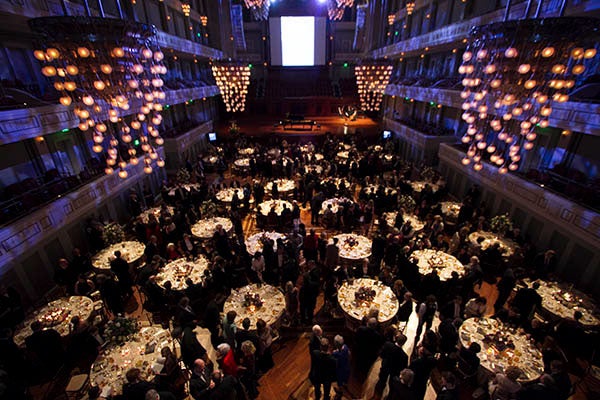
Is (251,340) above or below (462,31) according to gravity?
below

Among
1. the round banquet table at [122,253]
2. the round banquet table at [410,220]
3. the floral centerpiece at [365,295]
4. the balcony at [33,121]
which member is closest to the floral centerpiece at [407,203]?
the round banquet table at [410,220]

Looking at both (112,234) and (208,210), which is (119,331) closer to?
(112,234)

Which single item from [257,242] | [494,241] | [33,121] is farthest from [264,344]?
[33,121]

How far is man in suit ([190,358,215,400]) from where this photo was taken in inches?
198

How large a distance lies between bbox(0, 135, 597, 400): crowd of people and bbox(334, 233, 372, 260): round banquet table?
1.11 ft

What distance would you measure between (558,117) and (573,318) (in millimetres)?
6556

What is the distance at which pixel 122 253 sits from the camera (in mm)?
9633

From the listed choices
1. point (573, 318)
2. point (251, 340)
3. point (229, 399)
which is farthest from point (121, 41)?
point (573, 318)

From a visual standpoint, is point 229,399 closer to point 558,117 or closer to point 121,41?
point 121,41

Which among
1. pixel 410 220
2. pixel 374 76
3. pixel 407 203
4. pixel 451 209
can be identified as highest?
pixel 374 76

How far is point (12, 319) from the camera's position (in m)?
6.90

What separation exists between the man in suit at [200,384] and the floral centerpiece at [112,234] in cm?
713

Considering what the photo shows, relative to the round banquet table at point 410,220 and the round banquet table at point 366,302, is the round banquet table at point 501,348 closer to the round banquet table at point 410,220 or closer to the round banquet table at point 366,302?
the round banquet table at point 366,302

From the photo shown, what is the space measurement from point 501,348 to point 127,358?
7936 mm
